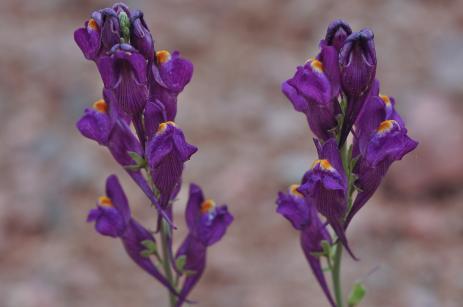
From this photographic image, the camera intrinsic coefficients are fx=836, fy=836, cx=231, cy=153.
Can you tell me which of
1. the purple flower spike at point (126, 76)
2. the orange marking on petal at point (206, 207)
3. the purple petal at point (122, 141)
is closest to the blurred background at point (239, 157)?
the orange marking on petal at point (206, 207)

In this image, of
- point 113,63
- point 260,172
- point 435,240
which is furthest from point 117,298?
point 113,63

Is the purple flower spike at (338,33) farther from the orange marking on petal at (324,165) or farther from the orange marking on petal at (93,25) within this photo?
the orange marking on petal at (93,25)

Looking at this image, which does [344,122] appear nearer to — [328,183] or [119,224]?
[328,183]

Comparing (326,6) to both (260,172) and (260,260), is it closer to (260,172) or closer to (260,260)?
(260,172)

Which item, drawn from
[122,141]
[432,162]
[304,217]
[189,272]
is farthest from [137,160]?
[432,162]

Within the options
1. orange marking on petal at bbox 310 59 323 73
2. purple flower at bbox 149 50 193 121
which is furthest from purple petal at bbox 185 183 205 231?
orange marking on petal at bbox 310 59 323 73

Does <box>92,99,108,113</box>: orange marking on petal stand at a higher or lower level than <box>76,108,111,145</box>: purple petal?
higher

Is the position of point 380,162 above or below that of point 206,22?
below

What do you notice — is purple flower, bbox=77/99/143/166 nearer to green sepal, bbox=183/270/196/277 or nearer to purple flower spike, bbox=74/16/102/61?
purple flower spike, bbox=74/16/102/61
